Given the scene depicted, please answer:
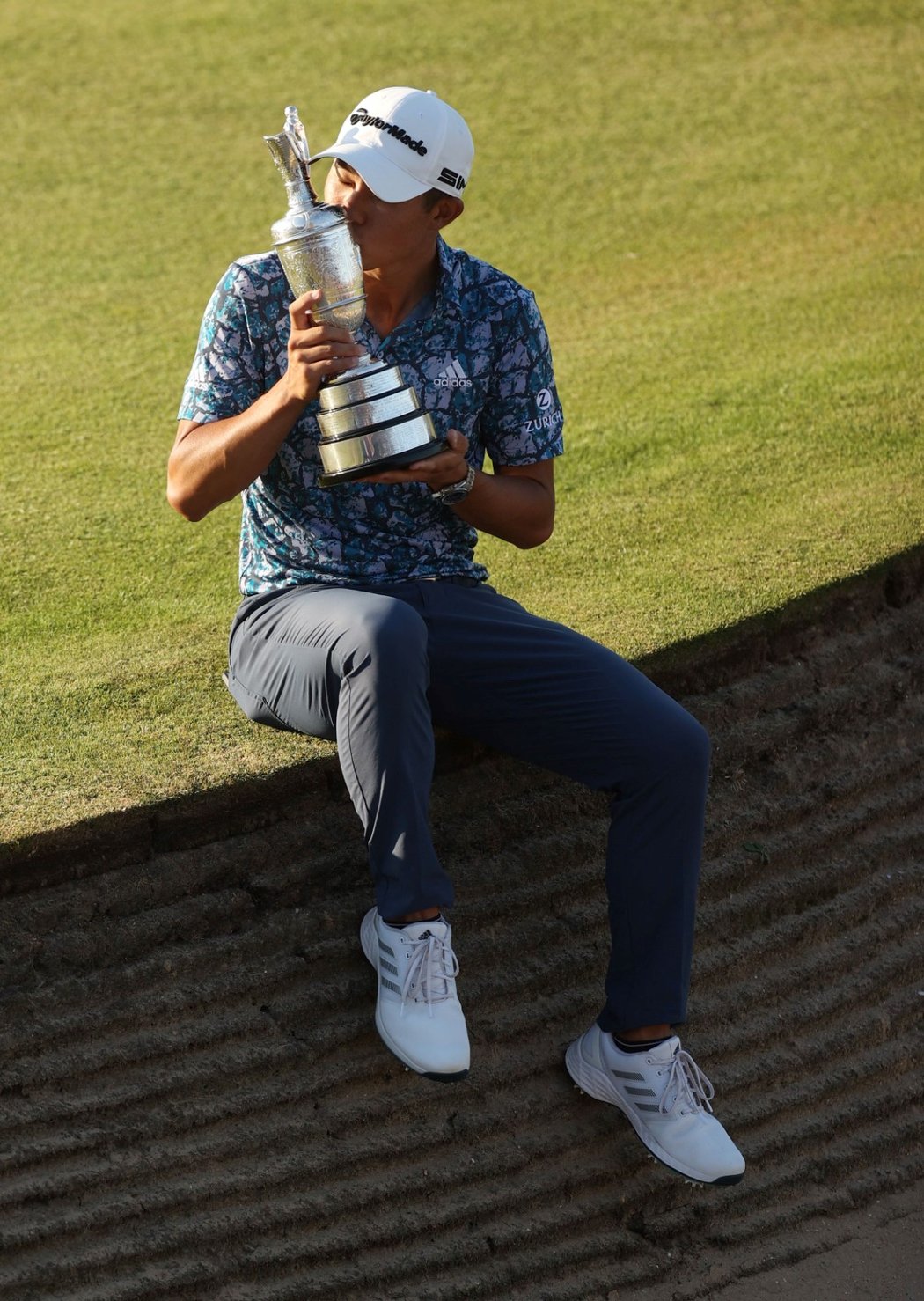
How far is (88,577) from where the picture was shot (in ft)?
16.5

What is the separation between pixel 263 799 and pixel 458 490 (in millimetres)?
964

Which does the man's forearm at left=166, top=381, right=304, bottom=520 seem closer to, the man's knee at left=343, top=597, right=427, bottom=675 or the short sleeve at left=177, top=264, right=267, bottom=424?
the short sleeve at left=177, top=264, right=267, bottom=424

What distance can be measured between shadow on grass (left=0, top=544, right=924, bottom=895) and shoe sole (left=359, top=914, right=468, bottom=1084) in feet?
1.39

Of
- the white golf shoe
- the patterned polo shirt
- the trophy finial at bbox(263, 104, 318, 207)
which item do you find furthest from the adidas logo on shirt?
the white golf shoe

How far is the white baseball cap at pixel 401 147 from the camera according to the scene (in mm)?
3482

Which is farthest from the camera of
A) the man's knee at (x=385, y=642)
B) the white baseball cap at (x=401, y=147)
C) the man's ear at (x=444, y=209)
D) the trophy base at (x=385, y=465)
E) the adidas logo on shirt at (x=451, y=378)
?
the adidas logo on shirt at (x=451, y=378)

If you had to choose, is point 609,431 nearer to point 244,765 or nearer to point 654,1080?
point 244,765

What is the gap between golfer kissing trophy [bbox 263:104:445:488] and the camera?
130 inches

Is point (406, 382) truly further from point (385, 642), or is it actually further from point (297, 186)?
point (385, 642)

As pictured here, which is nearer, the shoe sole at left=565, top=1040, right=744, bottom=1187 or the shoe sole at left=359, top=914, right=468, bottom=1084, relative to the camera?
the shoe sole at left=359, top=914, right=468, bottom=1084

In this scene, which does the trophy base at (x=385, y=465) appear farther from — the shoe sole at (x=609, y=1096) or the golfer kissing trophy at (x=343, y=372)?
the shoe sole at (x=609, y=1096)

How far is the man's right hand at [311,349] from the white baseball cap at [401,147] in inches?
15.5

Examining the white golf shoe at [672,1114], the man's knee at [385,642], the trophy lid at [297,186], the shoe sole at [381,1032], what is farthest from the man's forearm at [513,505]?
the white golf shoe at [672,1114]

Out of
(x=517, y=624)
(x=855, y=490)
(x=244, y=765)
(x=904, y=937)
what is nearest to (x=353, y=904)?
(x=244, y=765)
